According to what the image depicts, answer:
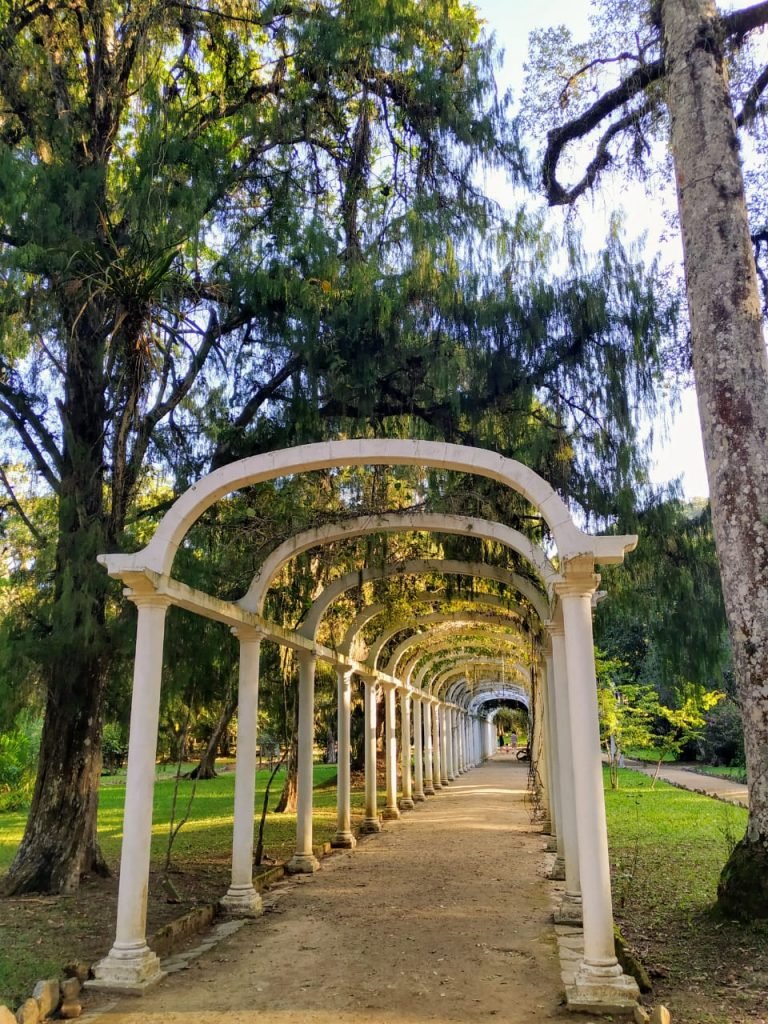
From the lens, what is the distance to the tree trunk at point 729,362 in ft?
17.4

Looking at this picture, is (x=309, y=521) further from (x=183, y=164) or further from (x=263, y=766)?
(x=263, y=766)

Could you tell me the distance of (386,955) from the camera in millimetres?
5121

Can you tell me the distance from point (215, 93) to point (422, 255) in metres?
3.30

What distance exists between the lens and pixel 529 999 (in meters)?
4.26

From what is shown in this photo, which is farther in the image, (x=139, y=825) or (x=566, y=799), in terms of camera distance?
(x=566, y=799)

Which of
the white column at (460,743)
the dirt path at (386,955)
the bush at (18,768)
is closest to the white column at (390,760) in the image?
the dirt path at (386,955)

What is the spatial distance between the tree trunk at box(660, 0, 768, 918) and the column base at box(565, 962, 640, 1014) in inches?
58.3

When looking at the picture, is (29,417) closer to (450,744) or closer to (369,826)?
(369,826)

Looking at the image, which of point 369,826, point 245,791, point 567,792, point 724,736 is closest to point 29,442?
point 245,791

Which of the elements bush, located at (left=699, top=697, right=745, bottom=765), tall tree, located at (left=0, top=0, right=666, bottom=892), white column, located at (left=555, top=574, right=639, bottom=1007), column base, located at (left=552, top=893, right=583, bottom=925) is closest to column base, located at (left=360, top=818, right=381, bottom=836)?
tall tree, located at (left=0, top=0, right=666, bottom=892)

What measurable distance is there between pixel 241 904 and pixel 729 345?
5.76 meters

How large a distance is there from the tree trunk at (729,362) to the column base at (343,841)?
5740mm

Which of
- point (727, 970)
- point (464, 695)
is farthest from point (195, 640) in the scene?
point (464, 695)

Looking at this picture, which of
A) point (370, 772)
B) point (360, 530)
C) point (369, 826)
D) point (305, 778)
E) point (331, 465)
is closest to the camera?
point (331, 465)
